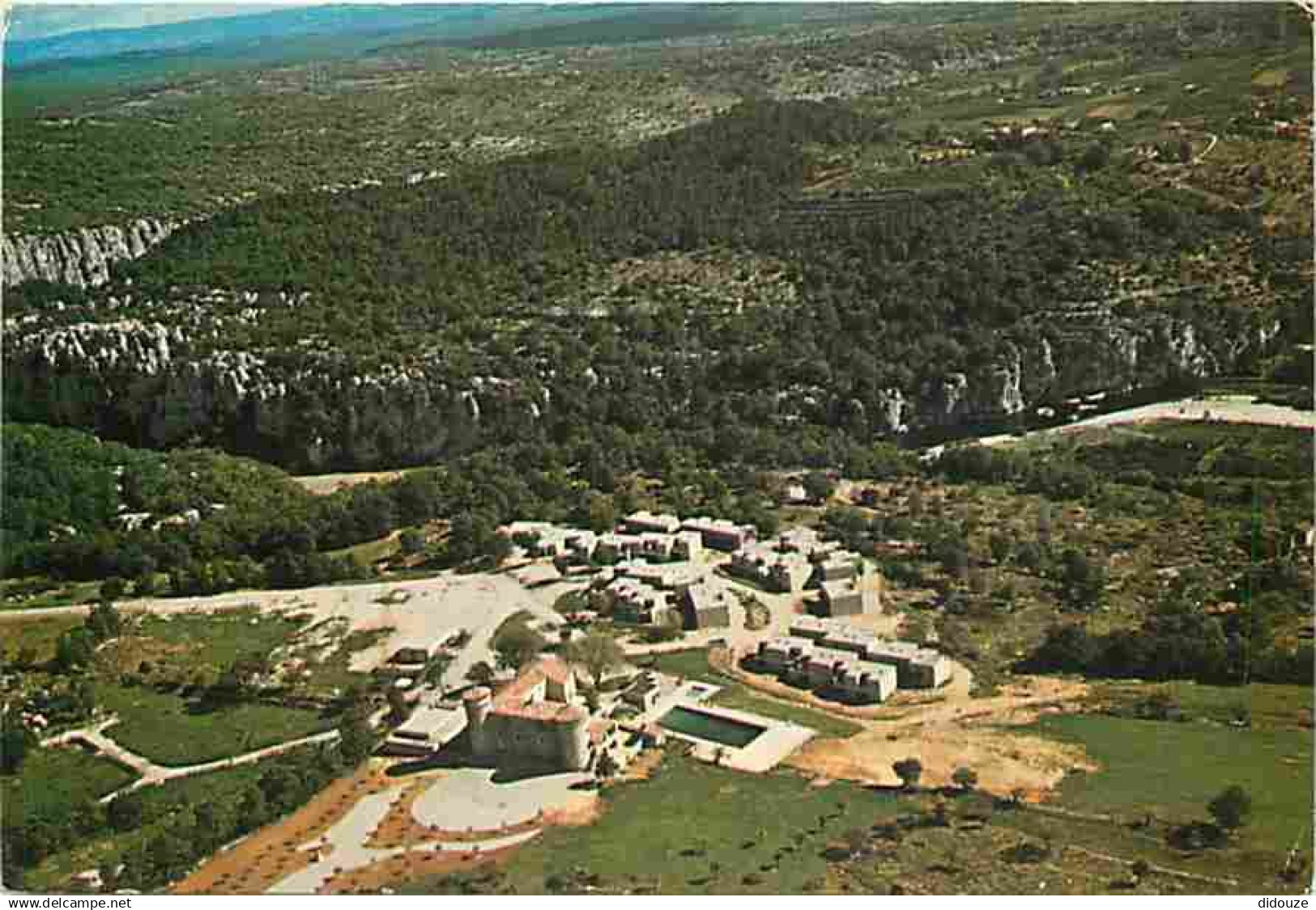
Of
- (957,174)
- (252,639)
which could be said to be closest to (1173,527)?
(957,174)

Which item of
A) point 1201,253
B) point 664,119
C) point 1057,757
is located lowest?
point 1057,757

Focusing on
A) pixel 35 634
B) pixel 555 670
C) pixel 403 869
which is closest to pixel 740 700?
pixel 555 670

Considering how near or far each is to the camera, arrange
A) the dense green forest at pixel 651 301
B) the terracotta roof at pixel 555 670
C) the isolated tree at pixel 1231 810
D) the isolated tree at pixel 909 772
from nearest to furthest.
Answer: the isolated tree at pixel 1231 810 → the isolated tree at pixel 909 772 → the terracotta roof at pixel 555 670 → the dense green forest at pixel 651 301

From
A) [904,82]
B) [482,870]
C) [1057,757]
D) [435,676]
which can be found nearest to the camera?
[482,870]

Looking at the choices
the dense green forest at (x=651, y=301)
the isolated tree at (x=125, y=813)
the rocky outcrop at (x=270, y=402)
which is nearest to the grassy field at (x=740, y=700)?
the dense green forest at (x=651, y=301)

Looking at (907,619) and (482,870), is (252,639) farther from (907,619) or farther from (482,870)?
(907,619)

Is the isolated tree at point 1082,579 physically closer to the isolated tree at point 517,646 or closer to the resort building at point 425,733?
the isolated tree at point 517,646

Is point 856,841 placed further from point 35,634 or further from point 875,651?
point 35,634
